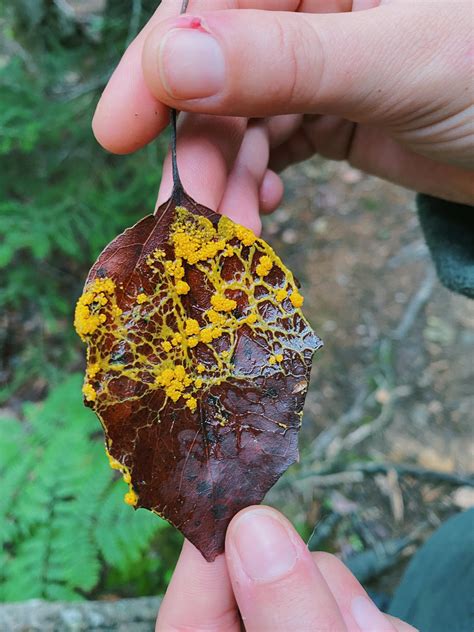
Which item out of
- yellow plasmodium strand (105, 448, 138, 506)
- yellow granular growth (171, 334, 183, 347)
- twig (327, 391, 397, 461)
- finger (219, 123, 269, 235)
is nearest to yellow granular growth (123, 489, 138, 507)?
yellow plasmodium strand (105, 448, 138, 506)

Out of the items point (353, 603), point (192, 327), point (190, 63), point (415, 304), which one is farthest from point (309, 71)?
point (415, 304)

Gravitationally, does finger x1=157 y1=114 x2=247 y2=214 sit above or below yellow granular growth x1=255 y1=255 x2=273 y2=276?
above

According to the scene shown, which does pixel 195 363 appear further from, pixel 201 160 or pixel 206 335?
pixel 201 160

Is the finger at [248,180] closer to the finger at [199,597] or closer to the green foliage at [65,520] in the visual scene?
the finger at [199,597]

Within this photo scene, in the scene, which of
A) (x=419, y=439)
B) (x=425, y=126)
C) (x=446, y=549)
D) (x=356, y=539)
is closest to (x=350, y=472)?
(x=356, y=539)

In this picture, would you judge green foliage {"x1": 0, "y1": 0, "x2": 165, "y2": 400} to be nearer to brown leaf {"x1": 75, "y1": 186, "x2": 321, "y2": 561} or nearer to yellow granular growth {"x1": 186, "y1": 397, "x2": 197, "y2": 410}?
brown leaf {"x1": 75, "y1": 186, "x2": 321, "y2": 561}

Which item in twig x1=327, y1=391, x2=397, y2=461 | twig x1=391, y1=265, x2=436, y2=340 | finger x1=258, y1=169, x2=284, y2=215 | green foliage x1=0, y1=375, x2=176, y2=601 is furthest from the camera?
twig x1=391, y1=265, x2=436, y2=340
